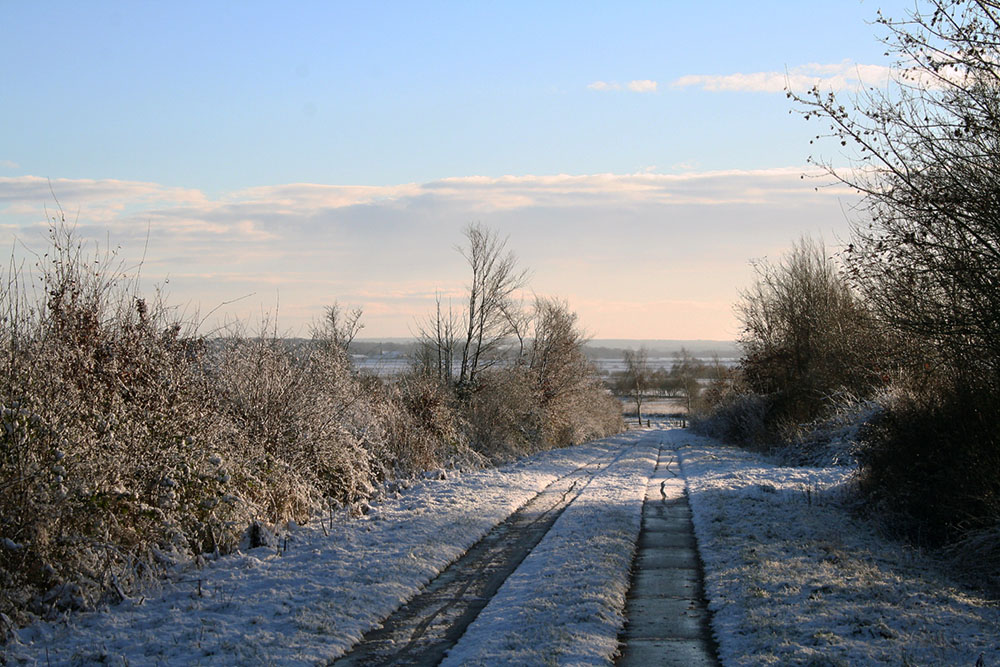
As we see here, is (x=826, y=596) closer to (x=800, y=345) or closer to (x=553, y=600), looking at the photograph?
(x=553, y=600)

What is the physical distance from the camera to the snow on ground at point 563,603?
22.2 feet

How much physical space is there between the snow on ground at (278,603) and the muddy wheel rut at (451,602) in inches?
7.4

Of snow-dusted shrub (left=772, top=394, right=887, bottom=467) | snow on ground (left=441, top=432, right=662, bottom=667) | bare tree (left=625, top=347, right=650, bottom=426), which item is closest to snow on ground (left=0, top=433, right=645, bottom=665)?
snow on ground (left=441, top=432, right=662, bottom=667)

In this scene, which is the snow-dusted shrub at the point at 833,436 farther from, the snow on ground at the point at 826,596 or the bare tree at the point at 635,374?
the bare tree at the point at 635,374

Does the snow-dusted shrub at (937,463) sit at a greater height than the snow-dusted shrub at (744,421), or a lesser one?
greater

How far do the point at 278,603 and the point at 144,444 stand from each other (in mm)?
3025

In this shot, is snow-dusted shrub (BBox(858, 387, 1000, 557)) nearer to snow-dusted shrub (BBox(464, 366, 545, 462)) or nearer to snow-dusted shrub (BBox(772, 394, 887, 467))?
snow-dusted shrub (BBox(772, 394, 887, 467))

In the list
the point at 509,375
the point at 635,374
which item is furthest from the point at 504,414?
the point at 635,374

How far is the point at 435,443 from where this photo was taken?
21609 mm

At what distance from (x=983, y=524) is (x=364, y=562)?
28.8ft

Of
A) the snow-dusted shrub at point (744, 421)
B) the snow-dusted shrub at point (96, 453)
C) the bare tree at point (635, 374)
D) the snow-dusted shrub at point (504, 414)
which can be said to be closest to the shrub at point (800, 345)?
the snow-dusted shrub at point (744, 421)

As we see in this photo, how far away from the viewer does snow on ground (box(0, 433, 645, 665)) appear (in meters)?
6.89

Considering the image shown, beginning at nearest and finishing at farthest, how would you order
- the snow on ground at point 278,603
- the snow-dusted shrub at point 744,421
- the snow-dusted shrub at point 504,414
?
the snow on ground at point 278,603, the snow-dusted shrub at point 504,414, the snow-dusted shrub at point 744,421

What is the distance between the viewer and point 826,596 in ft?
27.7
